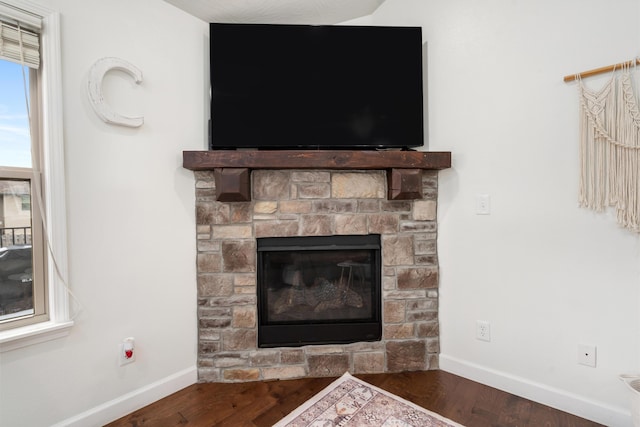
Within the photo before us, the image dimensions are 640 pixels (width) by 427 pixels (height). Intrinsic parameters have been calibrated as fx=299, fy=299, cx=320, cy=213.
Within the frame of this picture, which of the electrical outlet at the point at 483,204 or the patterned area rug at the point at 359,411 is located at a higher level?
the electrical outlet at the point at 483,204

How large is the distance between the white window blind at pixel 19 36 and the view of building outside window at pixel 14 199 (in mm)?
98

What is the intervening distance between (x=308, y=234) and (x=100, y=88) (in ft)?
4.62

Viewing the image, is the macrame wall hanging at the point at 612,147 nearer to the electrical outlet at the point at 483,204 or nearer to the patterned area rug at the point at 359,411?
the electrical outlet at the point at 483,204

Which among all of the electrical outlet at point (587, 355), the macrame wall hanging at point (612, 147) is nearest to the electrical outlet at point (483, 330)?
the electrical outlet at point (587, 355)

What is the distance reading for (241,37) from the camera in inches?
75.5

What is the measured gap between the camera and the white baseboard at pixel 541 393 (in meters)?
1.52

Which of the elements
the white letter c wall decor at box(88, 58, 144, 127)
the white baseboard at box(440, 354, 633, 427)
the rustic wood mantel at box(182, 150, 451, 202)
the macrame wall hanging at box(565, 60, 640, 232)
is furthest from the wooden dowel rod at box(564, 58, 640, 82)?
the white letter c wall decor at box(88, 58, 144, 127)

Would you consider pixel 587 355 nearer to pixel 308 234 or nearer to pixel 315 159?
pixel 308 234

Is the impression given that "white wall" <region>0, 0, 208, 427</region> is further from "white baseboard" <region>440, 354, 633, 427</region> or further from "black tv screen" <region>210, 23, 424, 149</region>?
"white baseboard" <region>440, 354, 633, 427</region>

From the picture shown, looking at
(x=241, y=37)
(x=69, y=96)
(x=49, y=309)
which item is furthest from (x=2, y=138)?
(x=241, y=37)

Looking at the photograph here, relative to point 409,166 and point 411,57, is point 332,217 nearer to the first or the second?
point 409,166

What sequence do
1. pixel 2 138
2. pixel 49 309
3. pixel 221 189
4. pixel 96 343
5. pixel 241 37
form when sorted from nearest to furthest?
pixel 2 138
pixel 49 309
pixel 96 343
pixel 221 189
pixel 241 37

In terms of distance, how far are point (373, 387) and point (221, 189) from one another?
154 cm

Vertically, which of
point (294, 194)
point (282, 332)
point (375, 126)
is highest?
point (375, 126)
